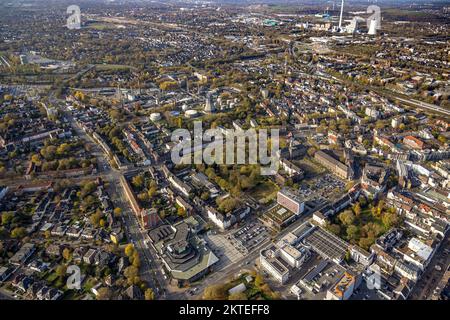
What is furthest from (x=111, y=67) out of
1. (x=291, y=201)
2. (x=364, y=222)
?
(x=364, y=222)

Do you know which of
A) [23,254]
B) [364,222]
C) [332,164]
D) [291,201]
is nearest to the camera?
[23,254]

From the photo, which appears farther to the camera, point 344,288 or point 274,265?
point 274,265

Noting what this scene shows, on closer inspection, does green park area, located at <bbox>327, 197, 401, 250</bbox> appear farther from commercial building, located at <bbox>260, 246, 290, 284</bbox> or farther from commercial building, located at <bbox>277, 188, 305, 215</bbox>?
commercial building, located at <bbox>260, 246, 290, 284</bbox>

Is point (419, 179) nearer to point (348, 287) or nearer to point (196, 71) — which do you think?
point (348, 287)

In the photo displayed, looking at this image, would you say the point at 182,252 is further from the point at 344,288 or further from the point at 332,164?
the point at 332,164

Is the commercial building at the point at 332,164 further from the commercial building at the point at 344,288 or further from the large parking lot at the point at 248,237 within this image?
the commercial building at the point at 344,288

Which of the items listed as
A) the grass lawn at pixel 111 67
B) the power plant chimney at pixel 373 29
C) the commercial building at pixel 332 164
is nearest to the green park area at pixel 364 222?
the commercial building at pixel 332 164
